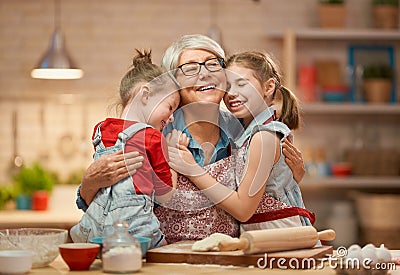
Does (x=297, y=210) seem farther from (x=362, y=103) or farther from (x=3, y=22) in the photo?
(x=3, y=22)

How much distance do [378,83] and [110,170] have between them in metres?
4.10

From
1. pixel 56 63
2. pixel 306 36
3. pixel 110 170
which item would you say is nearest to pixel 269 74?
pixel 110 170

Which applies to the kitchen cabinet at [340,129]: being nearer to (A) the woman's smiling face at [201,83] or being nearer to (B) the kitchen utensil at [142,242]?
(A) the woman's smiling face at [201,83]

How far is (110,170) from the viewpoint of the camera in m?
2.28

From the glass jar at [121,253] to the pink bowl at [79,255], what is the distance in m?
0.05

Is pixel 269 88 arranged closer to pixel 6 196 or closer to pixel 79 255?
pixel 79 255

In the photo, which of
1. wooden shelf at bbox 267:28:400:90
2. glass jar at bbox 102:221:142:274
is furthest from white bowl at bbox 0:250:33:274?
wooden shelf at bbox 267:28:400:90

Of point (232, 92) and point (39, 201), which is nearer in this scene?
point (232, 92)

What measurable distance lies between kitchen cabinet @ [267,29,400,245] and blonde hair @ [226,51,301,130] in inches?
131

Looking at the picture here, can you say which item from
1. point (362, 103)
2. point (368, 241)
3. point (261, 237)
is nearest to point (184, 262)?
point (261, 237)

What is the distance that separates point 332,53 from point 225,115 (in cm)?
379

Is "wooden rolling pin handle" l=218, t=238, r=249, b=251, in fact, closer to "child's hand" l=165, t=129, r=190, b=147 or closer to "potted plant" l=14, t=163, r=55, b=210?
"child's hand" l=165, t=129, r=190, b=147

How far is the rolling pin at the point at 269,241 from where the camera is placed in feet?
6.73

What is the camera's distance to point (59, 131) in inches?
234
